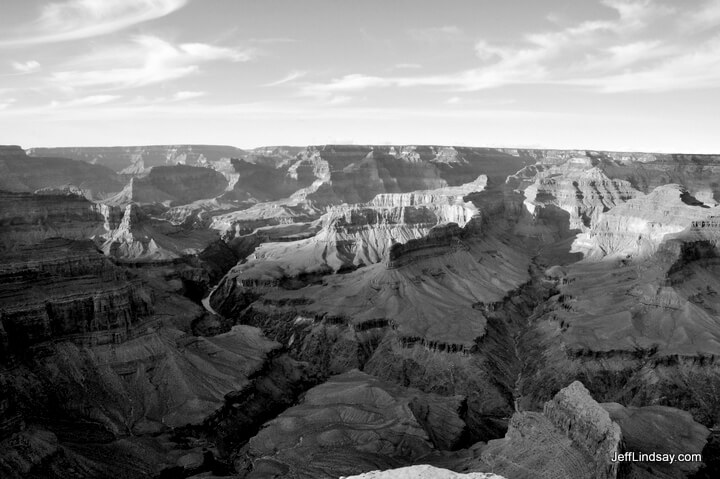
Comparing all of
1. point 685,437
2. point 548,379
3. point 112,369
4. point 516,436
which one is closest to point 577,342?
point 548,379

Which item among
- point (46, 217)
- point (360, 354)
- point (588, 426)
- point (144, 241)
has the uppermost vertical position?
point (46, 217)

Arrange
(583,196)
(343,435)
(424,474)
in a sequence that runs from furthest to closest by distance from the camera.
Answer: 1. (583,196)
2. (343,435)
3. (424,474)

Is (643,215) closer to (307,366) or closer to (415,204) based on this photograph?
(415,204)

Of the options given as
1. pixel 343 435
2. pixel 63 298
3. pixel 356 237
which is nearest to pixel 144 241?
pixel 356 237

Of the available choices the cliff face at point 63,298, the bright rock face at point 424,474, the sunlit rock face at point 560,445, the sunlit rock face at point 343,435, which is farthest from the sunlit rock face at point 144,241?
the bright rock face at point 424,474

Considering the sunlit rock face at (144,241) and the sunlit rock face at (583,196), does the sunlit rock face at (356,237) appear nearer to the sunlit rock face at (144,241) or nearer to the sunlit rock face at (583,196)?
the sunlit rock face at (144,241)

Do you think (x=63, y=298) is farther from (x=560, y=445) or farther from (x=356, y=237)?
(x=356, y=237)

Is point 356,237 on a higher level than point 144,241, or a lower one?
higher

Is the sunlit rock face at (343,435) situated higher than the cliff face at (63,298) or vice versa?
the cliff face at (63,298)

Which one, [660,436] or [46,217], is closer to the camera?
[660,436]
